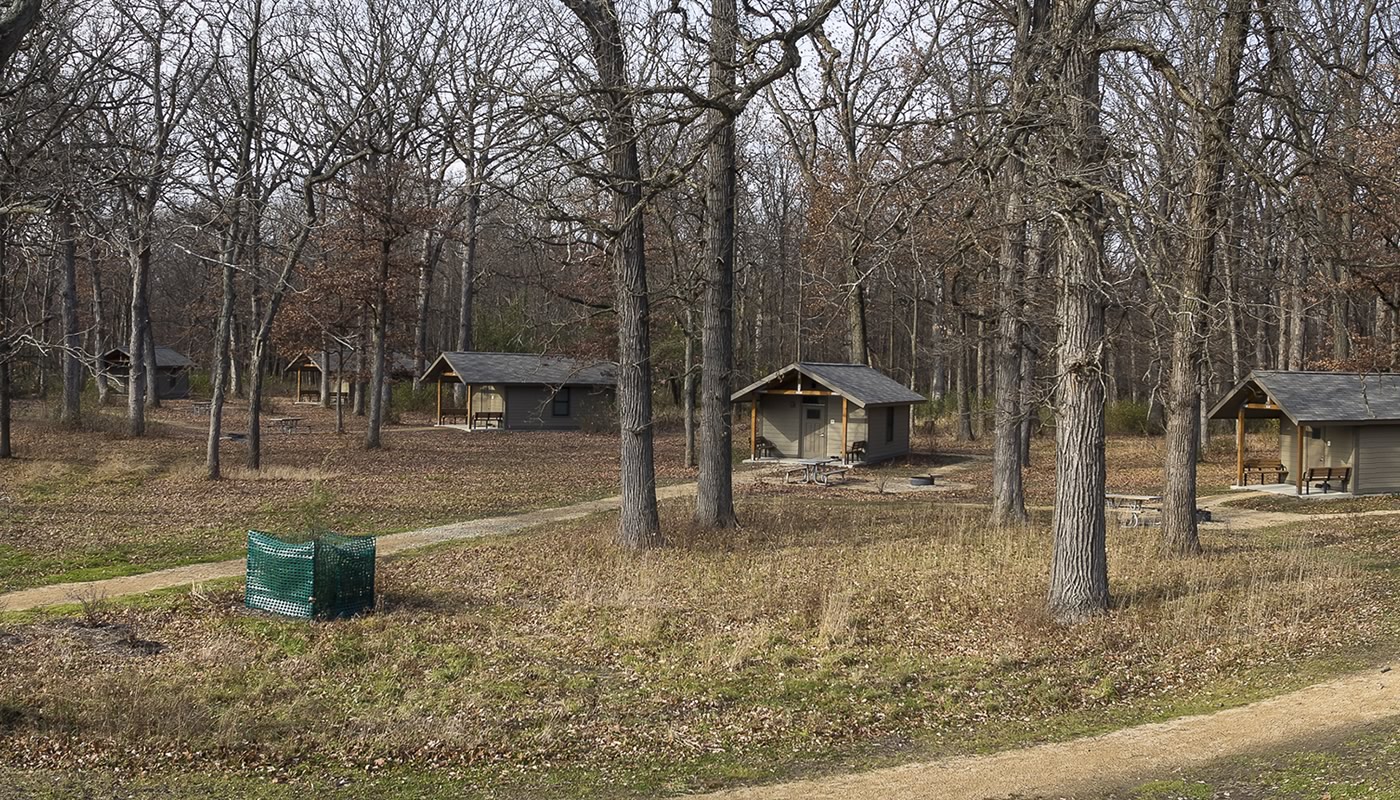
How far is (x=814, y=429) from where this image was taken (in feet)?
114

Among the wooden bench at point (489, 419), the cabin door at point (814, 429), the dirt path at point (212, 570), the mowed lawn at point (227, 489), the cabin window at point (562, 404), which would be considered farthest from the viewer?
the cabin window at point (562, 404)

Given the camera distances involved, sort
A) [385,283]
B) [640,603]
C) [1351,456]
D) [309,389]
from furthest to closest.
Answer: [309,389] → [385,283] → [1351,456] → [640,603]

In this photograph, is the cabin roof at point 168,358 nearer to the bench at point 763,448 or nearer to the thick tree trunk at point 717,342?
the bench at point 763,448

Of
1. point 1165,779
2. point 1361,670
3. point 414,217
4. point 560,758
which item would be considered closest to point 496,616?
point 560,758

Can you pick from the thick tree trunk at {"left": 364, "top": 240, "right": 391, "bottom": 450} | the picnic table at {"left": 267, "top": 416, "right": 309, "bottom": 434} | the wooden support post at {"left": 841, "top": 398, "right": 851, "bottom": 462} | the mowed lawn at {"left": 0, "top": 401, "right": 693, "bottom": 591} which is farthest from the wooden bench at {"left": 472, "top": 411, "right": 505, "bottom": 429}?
the wooden support post at {"left": 841, "top": 398, "right": 851, "bottom": 462}

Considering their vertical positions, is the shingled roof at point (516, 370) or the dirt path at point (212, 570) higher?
the shingled roof at point (516, 370)

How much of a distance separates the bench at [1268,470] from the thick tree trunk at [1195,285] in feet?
45.0

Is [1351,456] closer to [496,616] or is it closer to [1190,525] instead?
[1190,525]

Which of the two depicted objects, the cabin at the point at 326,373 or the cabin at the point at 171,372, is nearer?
the cabin at the point at 326,373

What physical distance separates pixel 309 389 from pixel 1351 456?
54.1 m

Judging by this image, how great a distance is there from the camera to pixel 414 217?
3672 cm

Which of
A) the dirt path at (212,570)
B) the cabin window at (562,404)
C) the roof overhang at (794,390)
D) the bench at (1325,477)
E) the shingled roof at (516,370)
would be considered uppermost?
the shingled roof at (516,370)

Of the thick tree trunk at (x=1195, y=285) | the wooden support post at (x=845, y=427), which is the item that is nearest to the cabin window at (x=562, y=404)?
the wooden support post at (x=845, y=427)

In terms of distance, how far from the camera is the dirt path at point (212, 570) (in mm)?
13203
